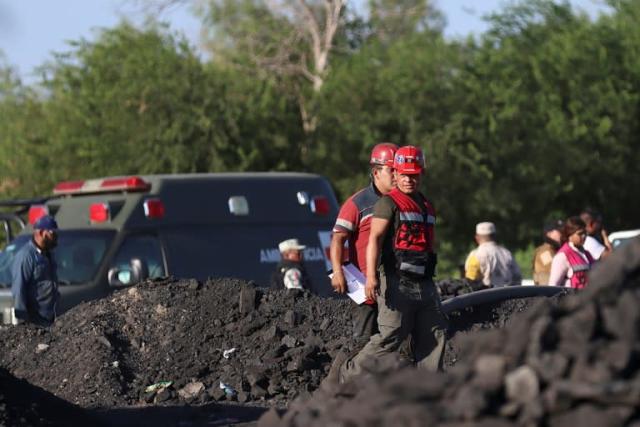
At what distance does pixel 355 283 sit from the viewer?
900cm

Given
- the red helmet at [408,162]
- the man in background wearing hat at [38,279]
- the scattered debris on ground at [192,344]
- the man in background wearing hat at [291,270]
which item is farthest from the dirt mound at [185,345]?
the red helmet at [408,162]

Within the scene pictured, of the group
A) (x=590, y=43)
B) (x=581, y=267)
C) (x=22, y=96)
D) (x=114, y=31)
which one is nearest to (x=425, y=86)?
(x=590, y=43)

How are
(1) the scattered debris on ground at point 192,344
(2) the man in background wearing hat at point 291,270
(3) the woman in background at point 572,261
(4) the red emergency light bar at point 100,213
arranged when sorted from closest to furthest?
(1) the scattered debris on ground at point 192,344
(3) the woman in background at point 572,261
(2) the man in background wearing hat at point 291,270
(4) the red emergency light bar at point 100,213

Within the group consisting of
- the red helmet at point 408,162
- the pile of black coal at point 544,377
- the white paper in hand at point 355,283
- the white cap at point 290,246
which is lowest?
the white cap at point 290,246

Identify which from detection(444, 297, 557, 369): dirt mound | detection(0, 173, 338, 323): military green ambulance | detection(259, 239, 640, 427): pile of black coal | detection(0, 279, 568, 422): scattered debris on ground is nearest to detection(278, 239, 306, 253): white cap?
detection(0, 173, 338, 323): military green ambulance

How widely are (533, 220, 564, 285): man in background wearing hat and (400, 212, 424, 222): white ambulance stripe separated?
5594 mm

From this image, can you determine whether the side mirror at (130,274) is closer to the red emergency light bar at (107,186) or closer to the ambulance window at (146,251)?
the ambulance window at (146,251)

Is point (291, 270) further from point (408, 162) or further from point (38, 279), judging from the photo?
point (408, 162)

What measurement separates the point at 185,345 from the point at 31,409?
277cm

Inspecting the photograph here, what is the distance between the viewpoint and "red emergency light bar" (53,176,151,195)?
14.4 m

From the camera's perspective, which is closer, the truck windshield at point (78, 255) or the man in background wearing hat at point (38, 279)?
the man in background wearing hat at point (38, 279)

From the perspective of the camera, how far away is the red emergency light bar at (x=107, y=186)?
1437 cm

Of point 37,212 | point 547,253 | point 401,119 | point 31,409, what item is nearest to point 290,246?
point 547,253

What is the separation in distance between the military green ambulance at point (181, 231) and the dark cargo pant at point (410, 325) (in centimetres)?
518
